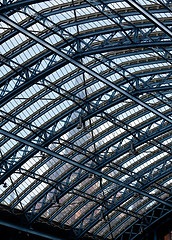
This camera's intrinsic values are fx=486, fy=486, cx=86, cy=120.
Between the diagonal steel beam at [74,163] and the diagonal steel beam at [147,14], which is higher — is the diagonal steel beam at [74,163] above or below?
below

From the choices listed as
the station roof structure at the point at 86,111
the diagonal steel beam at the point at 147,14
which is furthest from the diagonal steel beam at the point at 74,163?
the diagonal steel beam at the point at 147,14

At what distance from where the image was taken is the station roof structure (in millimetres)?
29328

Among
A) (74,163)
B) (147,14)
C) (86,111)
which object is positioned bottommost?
(74,163)

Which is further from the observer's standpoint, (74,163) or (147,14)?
(74,163)

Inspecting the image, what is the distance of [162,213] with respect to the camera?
49.6 metres

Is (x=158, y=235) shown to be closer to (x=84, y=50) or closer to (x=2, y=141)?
(x=2, y=141)

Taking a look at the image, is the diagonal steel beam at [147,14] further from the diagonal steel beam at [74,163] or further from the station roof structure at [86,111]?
the diagonal steel beam at [74,163]

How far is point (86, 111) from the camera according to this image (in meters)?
34.7

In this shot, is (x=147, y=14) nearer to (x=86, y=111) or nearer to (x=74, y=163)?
(x=86, y=111)

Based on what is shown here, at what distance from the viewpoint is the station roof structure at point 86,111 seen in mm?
29328

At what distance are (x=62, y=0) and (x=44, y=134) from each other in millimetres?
10610

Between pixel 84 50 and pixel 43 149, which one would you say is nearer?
pixel 84 50

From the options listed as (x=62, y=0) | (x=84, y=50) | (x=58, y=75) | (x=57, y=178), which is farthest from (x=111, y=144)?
(x=62, y=0)

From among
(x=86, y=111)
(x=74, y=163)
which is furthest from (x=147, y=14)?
(x=74, y=163)
